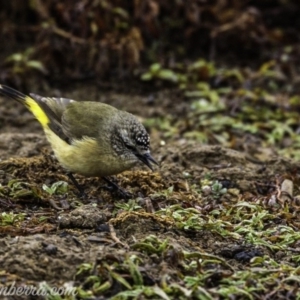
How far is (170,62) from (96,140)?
4.88 metres

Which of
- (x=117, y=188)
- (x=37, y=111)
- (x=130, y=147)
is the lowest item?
(x=117, y=188)

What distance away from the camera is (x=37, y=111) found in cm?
770

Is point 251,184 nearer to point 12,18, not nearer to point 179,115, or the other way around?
point 179,115

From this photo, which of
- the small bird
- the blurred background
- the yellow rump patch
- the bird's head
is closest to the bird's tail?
the yellow rump patch

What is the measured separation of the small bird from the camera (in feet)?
22.5

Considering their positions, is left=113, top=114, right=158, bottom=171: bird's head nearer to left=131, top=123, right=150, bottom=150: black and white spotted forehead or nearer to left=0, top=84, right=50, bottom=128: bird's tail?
left=131, top=123, right=150, bottom=150: black and white spotted forehead

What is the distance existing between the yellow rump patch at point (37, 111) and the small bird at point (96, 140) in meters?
0.11

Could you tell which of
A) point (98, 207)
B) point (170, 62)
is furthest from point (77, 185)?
point (170, 62)

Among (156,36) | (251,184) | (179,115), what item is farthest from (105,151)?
(156,36)

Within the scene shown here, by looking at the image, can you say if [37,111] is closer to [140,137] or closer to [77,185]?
→ [77,185]

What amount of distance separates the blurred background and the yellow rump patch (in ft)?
7.60

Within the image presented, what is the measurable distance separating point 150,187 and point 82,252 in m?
1.88

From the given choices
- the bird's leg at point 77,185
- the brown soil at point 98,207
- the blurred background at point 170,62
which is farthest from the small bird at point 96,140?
the blurred background at point 170,62

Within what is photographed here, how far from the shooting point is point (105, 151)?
690 centimetres
